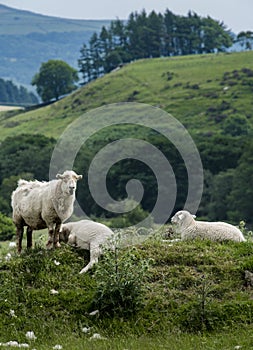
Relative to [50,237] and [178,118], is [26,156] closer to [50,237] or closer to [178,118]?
[178,118]

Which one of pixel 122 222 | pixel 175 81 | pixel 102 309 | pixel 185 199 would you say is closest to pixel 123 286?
pixel 102 309

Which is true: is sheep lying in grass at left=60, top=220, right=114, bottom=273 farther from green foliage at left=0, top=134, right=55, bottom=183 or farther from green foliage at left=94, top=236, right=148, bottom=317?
green foliage at left=0, top=134, right=55, bottom=183

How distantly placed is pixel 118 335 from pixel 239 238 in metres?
4.36

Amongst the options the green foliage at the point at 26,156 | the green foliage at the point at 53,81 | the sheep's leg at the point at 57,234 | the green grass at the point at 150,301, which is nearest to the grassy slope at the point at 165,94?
the green foliage at the point at 53,81

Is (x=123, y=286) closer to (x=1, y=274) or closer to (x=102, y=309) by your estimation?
(x=102, y=309)

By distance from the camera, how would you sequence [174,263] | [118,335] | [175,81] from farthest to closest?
[175,81], [174,263], [118,335]

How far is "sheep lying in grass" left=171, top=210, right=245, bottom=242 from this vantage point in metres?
14.6

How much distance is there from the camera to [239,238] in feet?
48.1

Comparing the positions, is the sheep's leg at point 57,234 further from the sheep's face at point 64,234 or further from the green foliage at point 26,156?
the green foliage at point 26,156

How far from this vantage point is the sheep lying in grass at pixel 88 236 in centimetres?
1337

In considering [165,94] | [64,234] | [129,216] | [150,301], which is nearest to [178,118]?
[165,94]

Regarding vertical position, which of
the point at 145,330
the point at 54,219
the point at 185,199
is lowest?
the point at 185,199

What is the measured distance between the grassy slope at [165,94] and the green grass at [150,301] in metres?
116

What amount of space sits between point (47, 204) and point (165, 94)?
14127 centimetres
